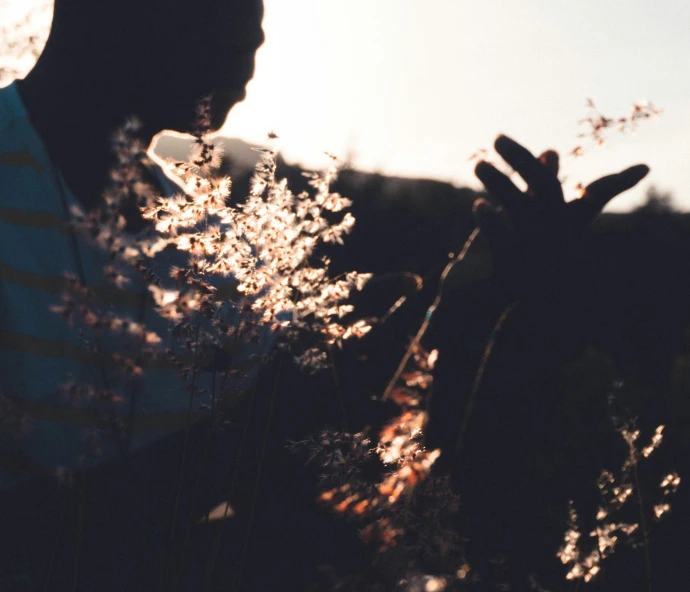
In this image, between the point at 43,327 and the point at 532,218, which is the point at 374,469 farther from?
the point at 43,327

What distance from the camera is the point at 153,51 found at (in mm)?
1600

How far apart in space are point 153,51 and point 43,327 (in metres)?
0.81

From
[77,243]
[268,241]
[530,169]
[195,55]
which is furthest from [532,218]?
[195,55]

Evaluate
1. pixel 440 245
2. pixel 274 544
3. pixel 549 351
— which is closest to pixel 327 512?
pixel 274 544

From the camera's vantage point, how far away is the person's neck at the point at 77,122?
156cm

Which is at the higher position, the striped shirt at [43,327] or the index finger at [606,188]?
the index finger at [606,188]

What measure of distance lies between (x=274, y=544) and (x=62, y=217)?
0.93 meters

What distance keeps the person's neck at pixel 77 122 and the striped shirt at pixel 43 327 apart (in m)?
0.05

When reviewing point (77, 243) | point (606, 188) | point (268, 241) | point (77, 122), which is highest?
point (606, 188)

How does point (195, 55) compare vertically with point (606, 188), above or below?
above

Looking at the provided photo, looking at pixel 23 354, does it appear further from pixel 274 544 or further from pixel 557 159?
pixel 557 159

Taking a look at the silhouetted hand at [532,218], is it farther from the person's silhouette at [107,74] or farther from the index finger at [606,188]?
the person's silhouette at [107,74]

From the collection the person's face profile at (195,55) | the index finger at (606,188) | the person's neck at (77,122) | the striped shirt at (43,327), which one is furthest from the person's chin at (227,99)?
the index finger at (606,188)

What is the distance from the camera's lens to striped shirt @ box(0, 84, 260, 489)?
1271mm
